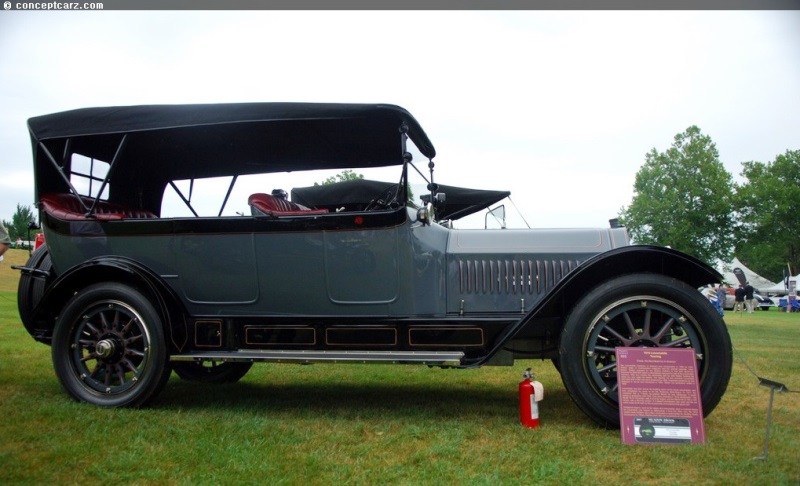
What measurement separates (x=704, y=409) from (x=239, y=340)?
11.0ft

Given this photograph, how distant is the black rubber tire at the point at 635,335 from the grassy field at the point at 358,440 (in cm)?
24

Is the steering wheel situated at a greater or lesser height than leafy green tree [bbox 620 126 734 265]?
lesser

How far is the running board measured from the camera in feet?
12.5

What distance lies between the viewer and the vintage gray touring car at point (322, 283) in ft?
12.4

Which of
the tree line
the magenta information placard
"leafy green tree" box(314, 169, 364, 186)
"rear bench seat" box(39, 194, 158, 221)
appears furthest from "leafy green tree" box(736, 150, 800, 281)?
"rear bench seat" box(39, 194, 158, 221)

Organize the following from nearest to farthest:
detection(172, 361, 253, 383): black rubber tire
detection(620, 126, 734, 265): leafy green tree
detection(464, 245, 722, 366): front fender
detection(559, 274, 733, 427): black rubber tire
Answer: detection(559, 274, 733, 427): black rubber tire
detection(464, 245, 722, 366): front fender
detection(172, 361, 253, 383): black rubber tire
detection(620, 126, 734, 265): leafy green tree

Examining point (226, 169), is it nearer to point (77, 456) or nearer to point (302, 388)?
point (302, 388)

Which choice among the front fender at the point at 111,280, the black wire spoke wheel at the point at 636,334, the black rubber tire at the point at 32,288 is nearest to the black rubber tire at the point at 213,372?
the front fender at the point at 111,280

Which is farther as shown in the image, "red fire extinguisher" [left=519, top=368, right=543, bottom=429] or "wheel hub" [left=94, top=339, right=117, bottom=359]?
"wheel hub" [left=94, top=339, right=117, bottom=359]

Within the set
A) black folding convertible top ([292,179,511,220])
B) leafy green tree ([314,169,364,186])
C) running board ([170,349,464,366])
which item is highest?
leafy green tree ([314,169,364,186])

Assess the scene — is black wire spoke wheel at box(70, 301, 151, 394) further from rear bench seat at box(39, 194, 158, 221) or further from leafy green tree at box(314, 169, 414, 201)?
leafy green tree at box(314, 169, 414, 201)

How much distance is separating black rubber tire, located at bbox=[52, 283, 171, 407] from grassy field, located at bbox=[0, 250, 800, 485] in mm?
192

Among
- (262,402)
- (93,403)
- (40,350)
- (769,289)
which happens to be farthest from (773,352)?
(769,289)

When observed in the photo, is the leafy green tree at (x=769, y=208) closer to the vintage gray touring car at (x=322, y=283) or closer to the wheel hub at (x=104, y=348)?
the vintage gray touring car at (x=322, y=283)
